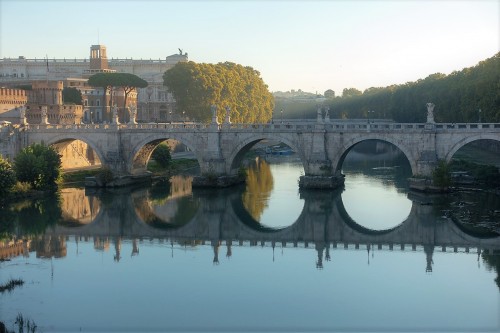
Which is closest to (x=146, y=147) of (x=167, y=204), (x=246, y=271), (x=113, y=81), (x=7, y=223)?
(x=167, y=204)

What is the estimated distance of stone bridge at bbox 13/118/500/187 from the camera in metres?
45.3

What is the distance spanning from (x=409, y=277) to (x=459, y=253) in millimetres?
4679

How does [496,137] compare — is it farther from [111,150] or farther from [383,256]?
[111,150]

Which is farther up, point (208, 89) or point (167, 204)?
point (208, 89)

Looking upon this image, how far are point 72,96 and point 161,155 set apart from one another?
67.3 feet

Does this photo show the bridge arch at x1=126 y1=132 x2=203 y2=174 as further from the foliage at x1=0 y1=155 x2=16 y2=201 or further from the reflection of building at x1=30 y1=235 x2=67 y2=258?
the reflection of building at x1=30 y1=235 x2=67 y2=258

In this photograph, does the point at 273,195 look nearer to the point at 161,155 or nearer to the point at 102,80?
the point at 161,155

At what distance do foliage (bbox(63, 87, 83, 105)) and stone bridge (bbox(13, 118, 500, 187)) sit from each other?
70.4 feet

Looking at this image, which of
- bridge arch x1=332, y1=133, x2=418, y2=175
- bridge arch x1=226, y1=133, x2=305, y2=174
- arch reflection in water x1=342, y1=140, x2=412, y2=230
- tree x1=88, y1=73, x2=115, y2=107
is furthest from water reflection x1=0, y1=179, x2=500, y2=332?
tree x1=88, y1=73, x2=115, y2=107

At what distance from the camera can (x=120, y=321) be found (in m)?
21.9

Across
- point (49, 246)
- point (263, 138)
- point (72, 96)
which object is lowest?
point (49, 246)

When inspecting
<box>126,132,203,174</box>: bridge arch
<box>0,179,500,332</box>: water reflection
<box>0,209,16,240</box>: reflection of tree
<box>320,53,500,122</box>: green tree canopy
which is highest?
<box>320,53,500,122</box>: green tree canopy

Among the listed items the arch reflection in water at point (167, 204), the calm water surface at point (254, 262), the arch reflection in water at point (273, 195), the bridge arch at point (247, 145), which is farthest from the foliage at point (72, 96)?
the bridge arch at point (247, 145)

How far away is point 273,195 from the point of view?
47.7 m
